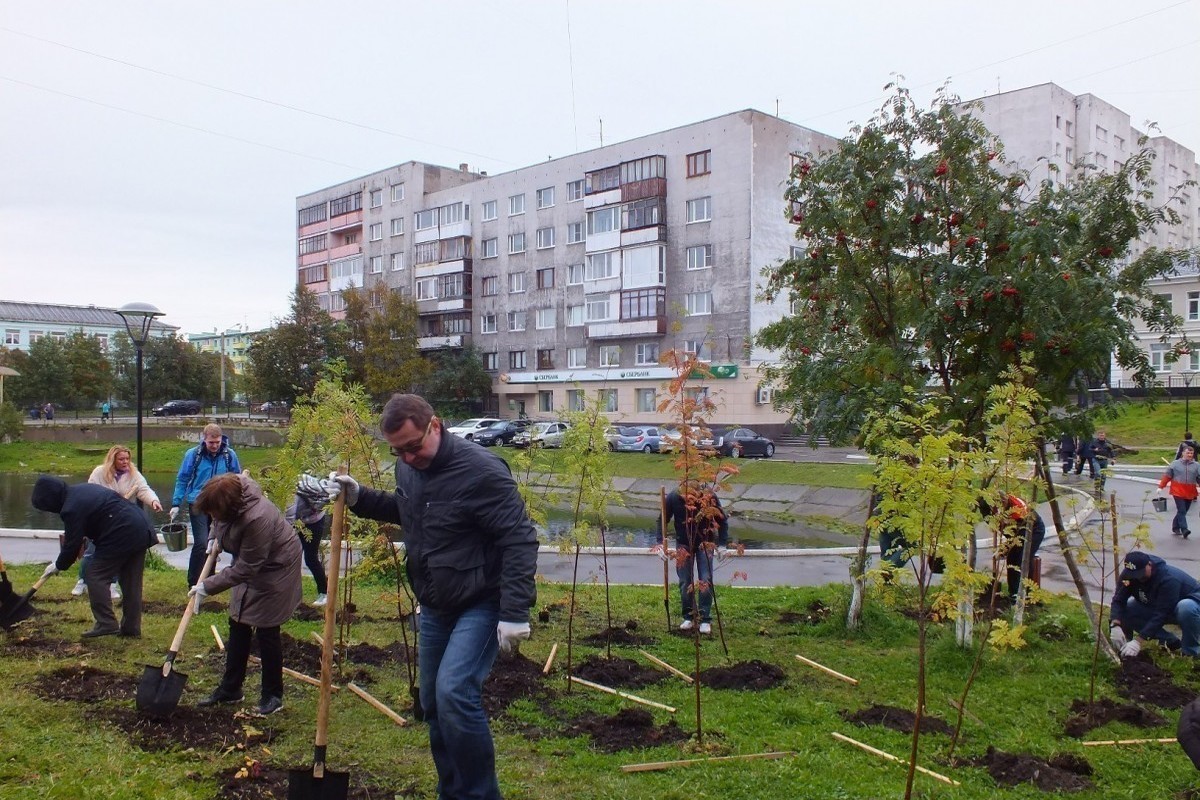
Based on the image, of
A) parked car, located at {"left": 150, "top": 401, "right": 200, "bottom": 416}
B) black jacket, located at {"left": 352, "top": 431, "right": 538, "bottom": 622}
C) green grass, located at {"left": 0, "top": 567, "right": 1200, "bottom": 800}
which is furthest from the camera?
parked car, located at {"left": 150, "top": 401, "right": 200, "bottom": 416}

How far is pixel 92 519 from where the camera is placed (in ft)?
23.1

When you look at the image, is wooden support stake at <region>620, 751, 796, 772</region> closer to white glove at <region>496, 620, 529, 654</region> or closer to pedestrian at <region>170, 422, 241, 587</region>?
white glove at <region>496, 620, 529, 654</region>

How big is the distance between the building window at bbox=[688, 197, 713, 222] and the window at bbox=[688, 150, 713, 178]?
1.28 meters

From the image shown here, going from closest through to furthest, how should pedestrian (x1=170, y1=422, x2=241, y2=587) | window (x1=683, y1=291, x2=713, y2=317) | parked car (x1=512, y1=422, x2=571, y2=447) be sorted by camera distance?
parked car (x1=512, y1=422, x2=571, y2=447), pedestrian (x1=170, y1=422, x2=241, y2=587), window (x1=683, y1=291, x2=713, y2=317)

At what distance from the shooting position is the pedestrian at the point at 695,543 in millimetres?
6539

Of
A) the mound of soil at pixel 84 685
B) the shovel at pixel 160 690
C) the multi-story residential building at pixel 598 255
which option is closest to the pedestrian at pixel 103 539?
the mound of soil at pixel 84 685

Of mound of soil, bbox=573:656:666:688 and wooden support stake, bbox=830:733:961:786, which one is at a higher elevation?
wooden support stake, bbox=830:733:961:786

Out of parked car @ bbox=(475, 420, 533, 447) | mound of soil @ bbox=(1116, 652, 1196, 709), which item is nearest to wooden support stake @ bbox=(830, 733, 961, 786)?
mound of soil @ bbox=(1116, 652, 1196, 709)

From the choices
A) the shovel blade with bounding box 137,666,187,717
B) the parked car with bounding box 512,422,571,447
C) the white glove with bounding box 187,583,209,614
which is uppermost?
the parked car with bounding box 512,422,571,447

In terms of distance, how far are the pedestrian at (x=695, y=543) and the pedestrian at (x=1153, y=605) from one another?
324 cm

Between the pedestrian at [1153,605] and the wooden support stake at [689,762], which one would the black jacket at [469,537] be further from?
the pedestrian at [1153,605]

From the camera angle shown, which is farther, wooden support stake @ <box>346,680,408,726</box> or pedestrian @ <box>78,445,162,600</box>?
pedestrian @ <box>78,445,162,600</box>

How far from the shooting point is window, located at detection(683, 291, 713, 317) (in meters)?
43.4

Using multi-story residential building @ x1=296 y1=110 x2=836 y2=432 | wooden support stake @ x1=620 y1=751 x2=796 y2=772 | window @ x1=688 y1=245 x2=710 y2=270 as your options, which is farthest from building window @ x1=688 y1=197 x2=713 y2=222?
wooden support stake @ x1=620 y1=751 x2=796 y2=772
